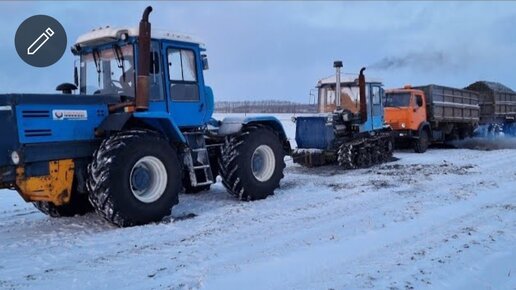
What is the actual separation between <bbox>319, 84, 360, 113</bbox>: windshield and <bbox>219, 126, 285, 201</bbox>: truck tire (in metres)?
5.80

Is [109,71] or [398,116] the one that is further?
[398,116]

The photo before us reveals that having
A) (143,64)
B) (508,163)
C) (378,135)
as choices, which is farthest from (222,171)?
(508,163)

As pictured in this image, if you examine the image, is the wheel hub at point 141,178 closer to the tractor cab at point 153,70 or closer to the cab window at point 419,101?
the tractor cab at point 153,70

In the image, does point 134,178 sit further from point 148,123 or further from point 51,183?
point 51,183

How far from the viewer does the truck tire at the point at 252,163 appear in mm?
8602

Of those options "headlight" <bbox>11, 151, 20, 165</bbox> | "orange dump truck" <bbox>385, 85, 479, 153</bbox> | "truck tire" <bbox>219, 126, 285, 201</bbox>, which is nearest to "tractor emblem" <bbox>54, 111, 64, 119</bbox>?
"headlight" <bbox>11, 151, 20, 165</bbox>

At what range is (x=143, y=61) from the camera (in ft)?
23.3

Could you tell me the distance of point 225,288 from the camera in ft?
14.9

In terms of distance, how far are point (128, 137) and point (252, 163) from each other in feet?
9.13

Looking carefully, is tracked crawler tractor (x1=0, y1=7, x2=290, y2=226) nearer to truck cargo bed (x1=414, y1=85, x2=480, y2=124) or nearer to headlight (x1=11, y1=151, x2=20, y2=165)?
headlight (x1=11, y1=151, x2=20, y2=165)

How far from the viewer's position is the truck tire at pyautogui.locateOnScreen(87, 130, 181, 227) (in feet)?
21.3

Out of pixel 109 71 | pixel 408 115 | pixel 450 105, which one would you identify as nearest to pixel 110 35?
pixel 109 71

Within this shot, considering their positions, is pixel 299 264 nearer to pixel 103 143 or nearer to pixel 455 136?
pixel 103 143

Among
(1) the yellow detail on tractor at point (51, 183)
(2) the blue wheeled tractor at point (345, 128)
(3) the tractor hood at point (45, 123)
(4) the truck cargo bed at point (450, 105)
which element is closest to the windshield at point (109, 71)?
(3) the tractor hood at point (45, 123)
